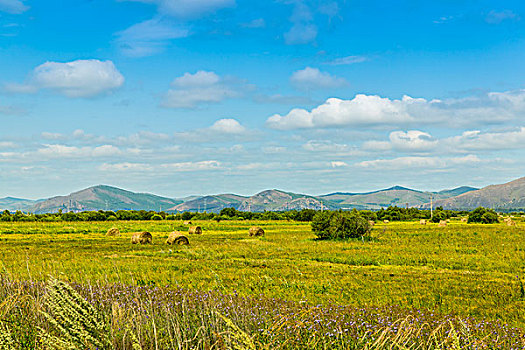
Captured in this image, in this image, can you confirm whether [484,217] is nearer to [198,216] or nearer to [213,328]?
[198,216]

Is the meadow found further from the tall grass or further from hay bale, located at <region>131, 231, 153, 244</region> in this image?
hay bale, located at <region>131, 231, 153, 244</region>

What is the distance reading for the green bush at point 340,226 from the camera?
39.3 meters

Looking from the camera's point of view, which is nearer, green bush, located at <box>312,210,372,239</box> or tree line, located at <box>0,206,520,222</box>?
green bush, located at <box>312,210,372,239</box>

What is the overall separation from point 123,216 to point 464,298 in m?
106

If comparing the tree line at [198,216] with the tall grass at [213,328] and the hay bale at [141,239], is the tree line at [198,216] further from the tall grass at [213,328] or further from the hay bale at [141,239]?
the tall grass at [213,328]

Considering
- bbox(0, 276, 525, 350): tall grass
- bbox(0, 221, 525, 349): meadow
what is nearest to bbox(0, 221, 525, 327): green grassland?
bbox(0, 221, 525, 349): meadow

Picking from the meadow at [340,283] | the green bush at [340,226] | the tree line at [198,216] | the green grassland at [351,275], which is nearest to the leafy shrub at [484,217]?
the tree line at [198,216]

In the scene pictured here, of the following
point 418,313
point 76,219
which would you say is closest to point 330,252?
point 418,313

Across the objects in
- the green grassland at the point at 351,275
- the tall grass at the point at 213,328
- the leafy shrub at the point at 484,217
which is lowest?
the leafy shrub at the point at 484,217

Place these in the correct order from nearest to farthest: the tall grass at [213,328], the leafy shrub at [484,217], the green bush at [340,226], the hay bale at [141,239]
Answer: the tall grass at [213,328], the hay bale at [141,239], the green bush at [340,226], the leafy shrub at [484,217]

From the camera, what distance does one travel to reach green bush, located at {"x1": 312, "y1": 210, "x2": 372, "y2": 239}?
129 ft

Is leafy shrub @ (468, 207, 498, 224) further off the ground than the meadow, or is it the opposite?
the meadow

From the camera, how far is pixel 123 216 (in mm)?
111375

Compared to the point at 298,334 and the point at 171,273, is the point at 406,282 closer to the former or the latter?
the point at 171,273
